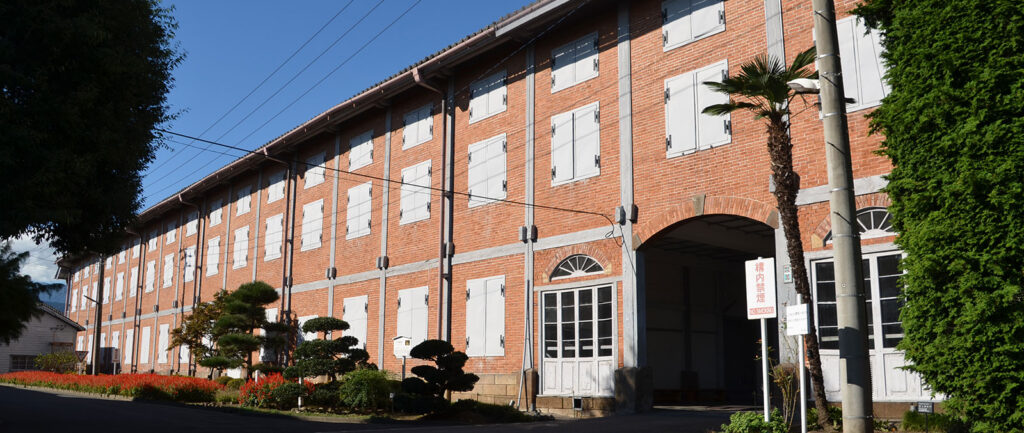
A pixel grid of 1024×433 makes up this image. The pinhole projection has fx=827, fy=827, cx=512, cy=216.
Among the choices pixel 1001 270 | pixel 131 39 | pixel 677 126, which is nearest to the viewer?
pixel 1001 270

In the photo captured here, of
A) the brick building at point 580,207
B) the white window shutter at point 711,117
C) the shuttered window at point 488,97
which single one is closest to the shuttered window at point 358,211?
the brick building at point 580,207

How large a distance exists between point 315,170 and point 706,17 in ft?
55.4

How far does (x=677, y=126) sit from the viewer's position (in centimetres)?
1670

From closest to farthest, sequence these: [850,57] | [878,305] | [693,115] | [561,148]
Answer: [878,305] → [850,57] → [693,115] → [561,148]

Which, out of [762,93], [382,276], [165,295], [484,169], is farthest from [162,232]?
[762,93]

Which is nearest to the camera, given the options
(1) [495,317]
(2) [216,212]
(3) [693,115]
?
(3) [693,115]

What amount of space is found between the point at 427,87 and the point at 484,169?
11.0 feet

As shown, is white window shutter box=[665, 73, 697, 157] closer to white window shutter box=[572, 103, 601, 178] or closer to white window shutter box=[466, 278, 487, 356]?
white window shutter box=[572, 103, 601, 178]

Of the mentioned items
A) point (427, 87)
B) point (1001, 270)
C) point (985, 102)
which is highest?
point (427, 87)

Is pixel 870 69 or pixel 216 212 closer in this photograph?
pixel 870 69

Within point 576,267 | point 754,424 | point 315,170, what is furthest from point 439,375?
point 315,170

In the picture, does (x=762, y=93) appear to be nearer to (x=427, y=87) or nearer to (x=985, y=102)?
(x=985, y=102)

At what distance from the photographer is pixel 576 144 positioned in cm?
1898

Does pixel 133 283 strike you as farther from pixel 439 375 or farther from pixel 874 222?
pixel 874 222
